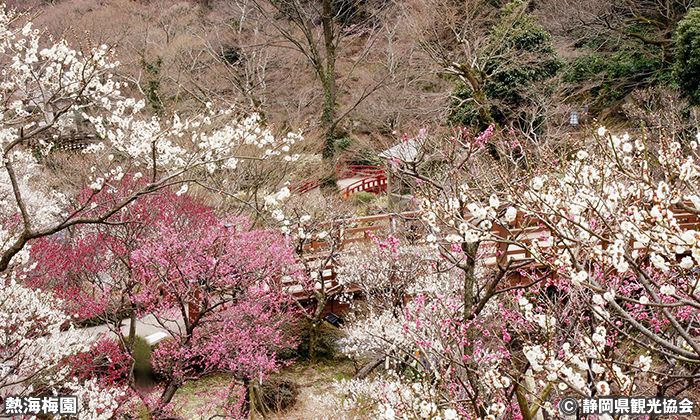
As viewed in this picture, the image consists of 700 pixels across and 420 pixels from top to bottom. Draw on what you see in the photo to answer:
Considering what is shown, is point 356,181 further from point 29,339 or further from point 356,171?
point 29,339

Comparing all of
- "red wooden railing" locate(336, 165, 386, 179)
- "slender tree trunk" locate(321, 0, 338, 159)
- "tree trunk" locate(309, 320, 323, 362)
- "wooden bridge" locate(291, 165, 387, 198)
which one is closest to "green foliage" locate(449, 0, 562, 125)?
"wooden bridge" locate(291, 165, 387, 198)

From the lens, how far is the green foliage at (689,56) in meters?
12.2

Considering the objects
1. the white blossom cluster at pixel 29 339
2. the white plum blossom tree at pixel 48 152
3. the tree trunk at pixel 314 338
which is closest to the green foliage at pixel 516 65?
the tree trunk at pixel 314 338

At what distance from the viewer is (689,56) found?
12.6 meters

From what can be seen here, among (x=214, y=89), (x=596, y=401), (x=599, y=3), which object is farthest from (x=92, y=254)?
(x=599, y=3)

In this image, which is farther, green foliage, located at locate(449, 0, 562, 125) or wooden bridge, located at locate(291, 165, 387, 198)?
wooden bridge, located at locate(291, 165, 387, 198)

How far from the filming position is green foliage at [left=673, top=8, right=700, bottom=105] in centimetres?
1223

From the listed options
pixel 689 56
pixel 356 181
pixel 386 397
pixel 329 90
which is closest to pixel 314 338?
pixel 386 397

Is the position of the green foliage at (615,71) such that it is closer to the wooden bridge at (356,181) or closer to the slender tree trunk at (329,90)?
the wooden bridge at (356,181)

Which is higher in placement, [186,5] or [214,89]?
[186,5]

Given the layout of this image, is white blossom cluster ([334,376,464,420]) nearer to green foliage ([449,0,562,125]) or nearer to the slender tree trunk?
green foliage ([449,0,562,125])

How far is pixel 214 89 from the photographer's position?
57.1ft

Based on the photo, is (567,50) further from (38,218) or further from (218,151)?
(38,218)

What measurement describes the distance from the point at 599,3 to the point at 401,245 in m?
12.6
